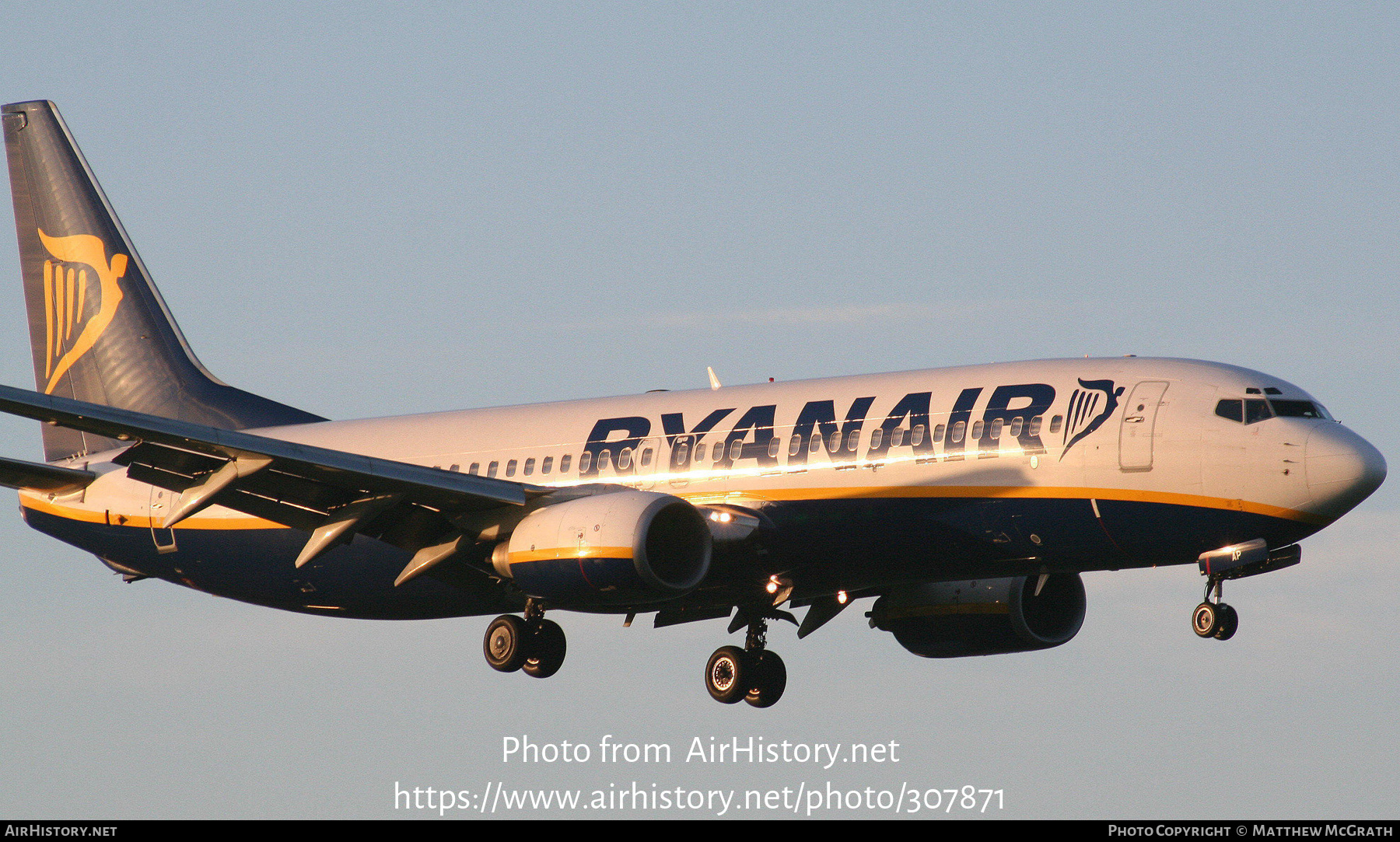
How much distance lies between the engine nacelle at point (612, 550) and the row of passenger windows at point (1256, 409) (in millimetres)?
9291

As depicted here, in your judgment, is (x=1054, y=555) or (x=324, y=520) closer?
(x=1054, y=555)

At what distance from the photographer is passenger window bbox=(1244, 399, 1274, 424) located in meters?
33.8

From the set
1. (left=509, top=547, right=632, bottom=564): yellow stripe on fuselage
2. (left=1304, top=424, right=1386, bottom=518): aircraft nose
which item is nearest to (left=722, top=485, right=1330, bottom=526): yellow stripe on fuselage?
(left=1304, top=424, right=1386, bottom=518): aircraft nose

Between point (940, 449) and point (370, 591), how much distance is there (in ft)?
43.8

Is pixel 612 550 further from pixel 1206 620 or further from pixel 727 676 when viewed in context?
pixel 1206 620

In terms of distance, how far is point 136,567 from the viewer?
45.0 m

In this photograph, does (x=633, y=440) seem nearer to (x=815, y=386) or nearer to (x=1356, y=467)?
(x=815, y=386)

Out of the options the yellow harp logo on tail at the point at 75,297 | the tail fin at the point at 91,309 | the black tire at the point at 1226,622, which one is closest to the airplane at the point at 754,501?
the black tire at the point at 1226,622

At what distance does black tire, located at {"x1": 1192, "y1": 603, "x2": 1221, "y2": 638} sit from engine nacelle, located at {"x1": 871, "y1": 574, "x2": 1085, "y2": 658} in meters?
7.70

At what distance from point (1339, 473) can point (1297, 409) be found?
163cm

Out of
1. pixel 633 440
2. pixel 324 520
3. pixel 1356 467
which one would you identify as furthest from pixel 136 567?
pixel 1356 467

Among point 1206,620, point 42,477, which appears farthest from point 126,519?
point 1206,620

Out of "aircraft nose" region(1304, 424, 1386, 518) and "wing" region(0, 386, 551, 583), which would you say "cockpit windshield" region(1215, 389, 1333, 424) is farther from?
"wing" region(0, 386, 551, 583)

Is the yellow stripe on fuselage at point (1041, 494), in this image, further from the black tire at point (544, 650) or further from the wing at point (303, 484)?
the black tire at point (544, 650)
